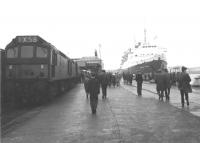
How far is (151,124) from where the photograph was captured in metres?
9.90

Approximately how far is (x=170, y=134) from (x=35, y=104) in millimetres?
10855

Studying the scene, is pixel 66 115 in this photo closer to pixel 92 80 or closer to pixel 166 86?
pixel 92 80

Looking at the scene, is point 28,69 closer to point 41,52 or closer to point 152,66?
point 41,52

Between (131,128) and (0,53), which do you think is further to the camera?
(0,53)

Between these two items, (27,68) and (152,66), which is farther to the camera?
(152,66)

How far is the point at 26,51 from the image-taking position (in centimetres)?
1730

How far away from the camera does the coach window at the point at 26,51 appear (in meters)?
17.2

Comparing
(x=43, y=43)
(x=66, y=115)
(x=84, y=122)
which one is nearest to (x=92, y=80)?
(x=66, y=115)

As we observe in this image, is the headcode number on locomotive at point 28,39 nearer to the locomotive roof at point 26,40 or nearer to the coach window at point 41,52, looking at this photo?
the locomotive roof at point 26,40

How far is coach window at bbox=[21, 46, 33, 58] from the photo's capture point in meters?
17.2

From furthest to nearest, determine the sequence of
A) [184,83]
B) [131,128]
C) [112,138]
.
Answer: [184,83] < [131,128] < [112,138]

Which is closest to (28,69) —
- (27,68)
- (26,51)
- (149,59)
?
(27,68)

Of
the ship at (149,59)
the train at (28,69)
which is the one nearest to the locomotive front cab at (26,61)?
the train at (28,69)

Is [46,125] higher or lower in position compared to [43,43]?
lower
